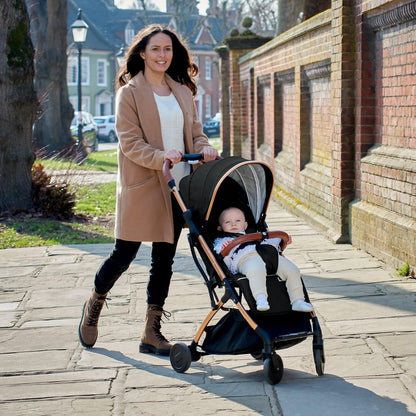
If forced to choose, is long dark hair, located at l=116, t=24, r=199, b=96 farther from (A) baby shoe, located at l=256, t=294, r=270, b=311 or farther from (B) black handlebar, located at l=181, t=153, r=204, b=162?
(A) baby shoe, located at l=256, t=294, r=270, b=311

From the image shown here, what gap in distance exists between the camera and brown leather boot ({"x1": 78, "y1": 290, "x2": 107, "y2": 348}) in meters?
5.21

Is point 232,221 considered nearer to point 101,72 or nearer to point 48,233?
point 48,233

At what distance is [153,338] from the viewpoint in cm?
505

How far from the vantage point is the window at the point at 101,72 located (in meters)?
71.8

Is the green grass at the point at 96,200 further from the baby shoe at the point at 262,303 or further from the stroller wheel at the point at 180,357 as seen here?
the baby shoe at the point at 262,303

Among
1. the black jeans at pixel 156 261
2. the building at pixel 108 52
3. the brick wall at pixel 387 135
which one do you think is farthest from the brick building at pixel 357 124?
the building at pixel 108 52

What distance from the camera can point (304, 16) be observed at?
17078 millimetres

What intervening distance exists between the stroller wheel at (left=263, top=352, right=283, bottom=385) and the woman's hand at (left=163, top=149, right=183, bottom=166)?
128cm

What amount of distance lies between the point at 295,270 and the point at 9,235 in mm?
6668

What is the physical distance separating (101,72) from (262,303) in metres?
70.1

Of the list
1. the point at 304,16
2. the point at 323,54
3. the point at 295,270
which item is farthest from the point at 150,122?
the point at 304,16

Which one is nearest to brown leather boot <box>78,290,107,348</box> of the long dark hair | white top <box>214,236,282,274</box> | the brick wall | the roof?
white top <box>214,236,282,274</box>

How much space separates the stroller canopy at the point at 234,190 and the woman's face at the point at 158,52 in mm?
736

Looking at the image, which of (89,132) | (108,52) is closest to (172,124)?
(89,132)
